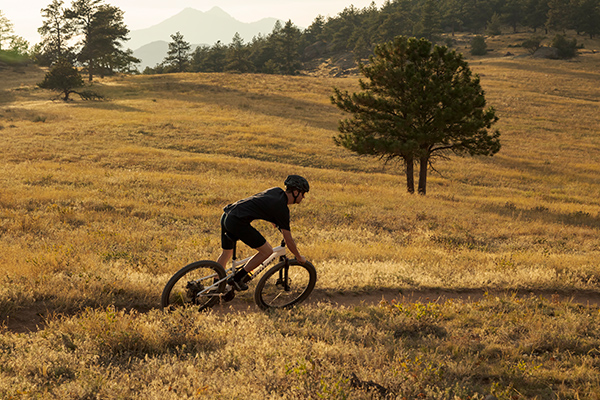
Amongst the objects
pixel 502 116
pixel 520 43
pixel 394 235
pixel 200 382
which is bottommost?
pixel 394 235

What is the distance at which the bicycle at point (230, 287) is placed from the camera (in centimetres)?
608

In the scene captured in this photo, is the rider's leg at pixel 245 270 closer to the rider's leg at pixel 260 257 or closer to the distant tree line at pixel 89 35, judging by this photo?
the rider's leg at pixel 260 257

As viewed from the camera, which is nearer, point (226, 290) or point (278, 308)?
point (226, 290)

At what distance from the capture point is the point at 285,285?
21.8 ft

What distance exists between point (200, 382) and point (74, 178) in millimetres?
16455

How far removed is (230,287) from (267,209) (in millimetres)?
1488

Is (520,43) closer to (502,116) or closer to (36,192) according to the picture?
(502,116)

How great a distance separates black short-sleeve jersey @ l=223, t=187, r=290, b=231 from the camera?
573 cm

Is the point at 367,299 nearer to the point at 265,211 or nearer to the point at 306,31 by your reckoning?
the point at 265,211

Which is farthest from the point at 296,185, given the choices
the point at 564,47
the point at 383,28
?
the point at 564,47

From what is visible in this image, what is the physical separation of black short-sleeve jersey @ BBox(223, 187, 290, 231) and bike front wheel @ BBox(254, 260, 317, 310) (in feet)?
3.12

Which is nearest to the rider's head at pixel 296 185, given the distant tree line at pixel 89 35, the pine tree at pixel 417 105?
the pine tree at pixel 417 105

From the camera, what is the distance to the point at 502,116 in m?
51.0

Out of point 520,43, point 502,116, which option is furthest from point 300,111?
point 520,43
